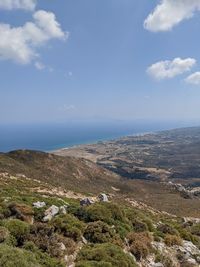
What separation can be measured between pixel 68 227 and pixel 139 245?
3.41 metres

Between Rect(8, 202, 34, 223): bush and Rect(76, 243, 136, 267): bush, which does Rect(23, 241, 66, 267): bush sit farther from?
Rect(8, 202, 34, 223): bush

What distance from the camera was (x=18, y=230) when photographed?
43.3 ft

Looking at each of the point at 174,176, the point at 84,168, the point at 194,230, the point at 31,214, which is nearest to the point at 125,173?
the point at 174,176

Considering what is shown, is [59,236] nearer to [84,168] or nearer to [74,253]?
[74,253]

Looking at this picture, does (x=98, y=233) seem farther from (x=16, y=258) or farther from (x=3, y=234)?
(x=16, y=258)

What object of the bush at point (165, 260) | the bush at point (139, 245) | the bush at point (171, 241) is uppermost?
the bush at point (139, 245)

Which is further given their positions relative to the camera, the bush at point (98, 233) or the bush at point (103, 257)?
the bush at point (98, 233)

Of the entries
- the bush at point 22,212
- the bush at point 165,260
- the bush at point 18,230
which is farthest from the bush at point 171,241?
the bush at point 18,230

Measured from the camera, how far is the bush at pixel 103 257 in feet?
39.6

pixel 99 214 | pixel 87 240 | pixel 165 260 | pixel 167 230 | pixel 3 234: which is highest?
pixel 3 234

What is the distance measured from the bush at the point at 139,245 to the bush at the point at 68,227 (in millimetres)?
2493

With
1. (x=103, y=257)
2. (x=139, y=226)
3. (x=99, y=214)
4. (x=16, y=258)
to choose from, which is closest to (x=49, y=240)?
(x=103, y=257)

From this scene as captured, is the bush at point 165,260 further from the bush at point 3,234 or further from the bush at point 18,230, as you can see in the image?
the bush at point 3,234

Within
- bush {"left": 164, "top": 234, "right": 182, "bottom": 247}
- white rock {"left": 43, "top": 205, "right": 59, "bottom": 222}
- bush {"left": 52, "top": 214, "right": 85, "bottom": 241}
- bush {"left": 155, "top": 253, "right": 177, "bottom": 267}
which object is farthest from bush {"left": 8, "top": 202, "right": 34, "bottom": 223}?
bush {"left": 164, "top": 234, "right": 182, "bottom": 247}
